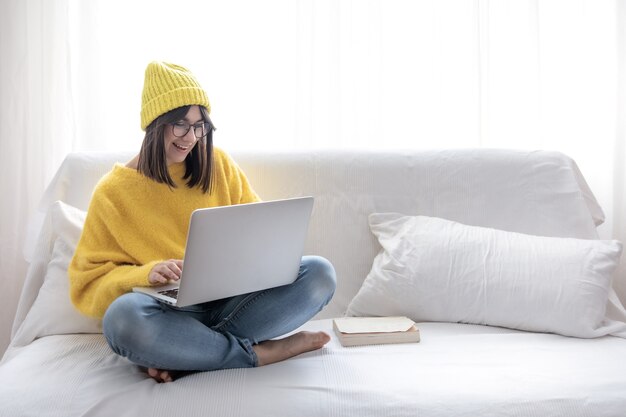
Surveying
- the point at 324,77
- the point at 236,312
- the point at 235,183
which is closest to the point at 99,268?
the point at 236,312

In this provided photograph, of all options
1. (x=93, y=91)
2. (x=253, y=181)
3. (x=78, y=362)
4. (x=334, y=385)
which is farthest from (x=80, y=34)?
(x=334, y=385)

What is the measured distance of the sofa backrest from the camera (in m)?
2.21

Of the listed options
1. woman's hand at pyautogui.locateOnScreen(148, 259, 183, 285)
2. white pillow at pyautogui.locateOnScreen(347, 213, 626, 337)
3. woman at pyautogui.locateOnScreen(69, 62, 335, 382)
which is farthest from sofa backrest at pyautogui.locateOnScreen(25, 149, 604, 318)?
woman's hand at pyautogui.locateOnScreen(148, 259, 183, 285)

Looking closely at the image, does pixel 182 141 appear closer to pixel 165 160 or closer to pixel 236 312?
pixel 165 160

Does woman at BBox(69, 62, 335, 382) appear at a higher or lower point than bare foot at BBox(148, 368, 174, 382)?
higher

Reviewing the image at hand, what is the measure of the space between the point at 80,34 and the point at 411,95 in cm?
116

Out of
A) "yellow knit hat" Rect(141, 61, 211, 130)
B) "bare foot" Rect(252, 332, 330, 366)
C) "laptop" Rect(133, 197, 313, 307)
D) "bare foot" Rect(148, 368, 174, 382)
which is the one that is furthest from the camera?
"yellow knit hat" Rect(141, 61, 211, 130)

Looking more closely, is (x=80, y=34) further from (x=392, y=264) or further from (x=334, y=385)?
(x=334, y=385)

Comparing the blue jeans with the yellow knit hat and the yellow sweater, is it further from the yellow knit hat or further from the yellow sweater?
the yellow knit hat

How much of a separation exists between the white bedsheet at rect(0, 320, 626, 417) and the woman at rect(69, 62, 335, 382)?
54mm

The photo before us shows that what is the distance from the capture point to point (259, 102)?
2637mm

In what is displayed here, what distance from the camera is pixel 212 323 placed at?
1771mm

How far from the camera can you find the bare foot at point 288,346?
170cm

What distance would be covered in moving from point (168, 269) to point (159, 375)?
22 cm
